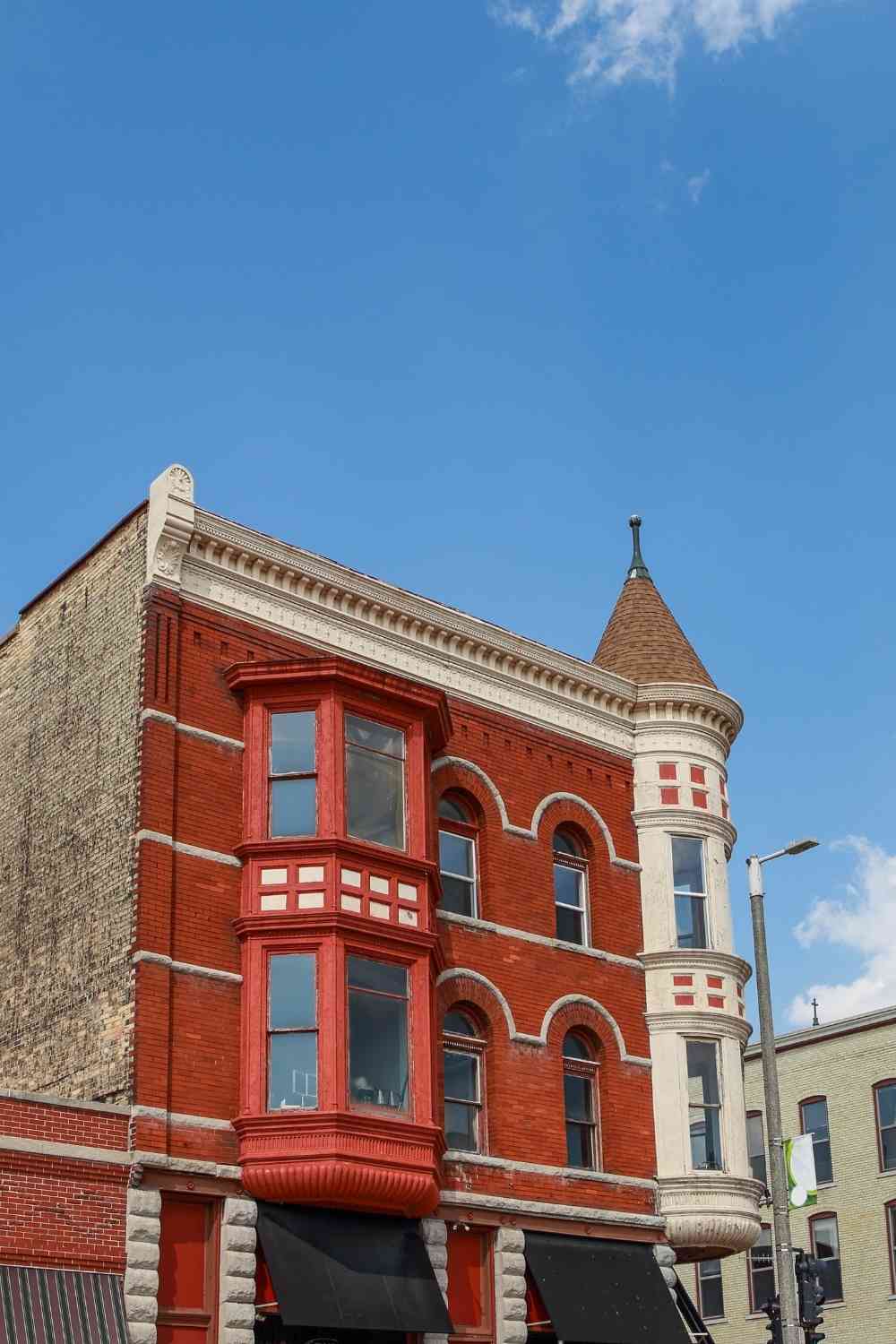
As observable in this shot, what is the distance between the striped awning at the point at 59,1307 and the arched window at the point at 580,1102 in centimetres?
912

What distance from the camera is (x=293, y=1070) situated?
77.6 feet

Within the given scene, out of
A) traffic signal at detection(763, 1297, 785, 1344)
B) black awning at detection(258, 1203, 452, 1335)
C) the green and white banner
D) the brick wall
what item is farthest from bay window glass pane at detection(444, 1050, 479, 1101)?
the brick wall

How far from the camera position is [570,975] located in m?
28.8

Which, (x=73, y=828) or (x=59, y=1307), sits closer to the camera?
(x=59, y=1307)

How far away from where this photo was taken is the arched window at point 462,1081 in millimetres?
26359

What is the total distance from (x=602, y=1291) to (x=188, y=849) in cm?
937

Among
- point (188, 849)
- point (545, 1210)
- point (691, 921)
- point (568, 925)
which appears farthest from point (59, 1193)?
point (691, 921)

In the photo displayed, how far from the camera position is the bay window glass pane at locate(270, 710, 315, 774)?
83.3ft

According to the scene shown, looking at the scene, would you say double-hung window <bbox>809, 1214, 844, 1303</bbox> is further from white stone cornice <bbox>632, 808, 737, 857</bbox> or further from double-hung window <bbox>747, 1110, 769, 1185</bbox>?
white stone cornice <bbox>632, 808, 737, 857</bbox>

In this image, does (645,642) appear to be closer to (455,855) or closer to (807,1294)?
(455,855)

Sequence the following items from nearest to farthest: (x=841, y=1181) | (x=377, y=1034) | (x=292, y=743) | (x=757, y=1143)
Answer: (x=377, y=1034), (x=292, y=743), (x=841, y=1181), (x=757, y=1143)

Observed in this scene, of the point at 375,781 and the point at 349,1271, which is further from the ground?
the point at 375,781

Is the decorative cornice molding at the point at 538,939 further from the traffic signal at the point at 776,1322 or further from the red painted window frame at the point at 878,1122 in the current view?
the red painted window frame at the point at 878,1122

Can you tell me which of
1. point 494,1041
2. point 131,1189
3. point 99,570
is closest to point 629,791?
point 494,1041
